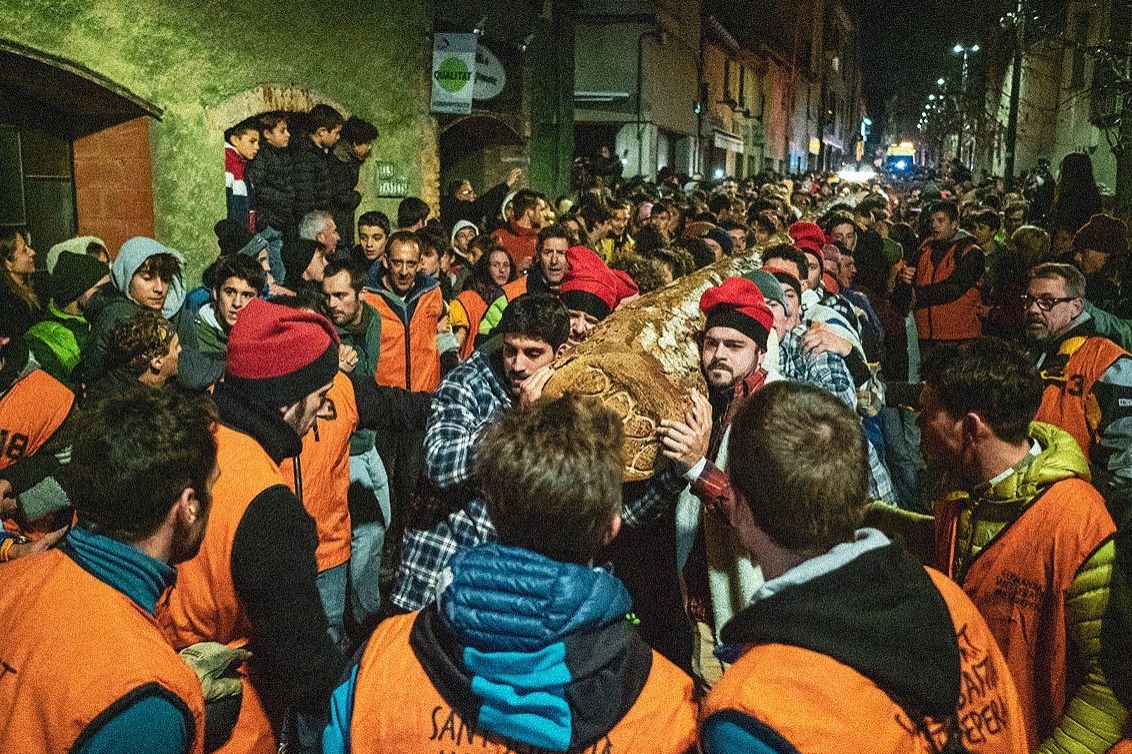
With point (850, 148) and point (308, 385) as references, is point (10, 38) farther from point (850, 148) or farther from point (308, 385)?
point (850, 148)

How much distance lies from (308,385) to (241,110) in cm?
894

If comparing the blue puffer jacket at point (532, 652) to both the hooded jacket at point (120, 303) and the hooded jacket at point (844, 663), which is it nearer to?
the hooded jacket at point (844, 663)

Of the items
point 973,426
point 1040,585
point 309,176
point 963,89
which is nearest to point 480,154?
point 309,176

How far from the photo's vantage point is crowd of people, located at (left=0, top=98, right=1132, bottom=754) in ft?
6.06

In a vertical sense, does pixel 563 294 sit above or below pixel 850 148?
below

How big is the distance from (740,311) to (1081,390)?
1.92 meters

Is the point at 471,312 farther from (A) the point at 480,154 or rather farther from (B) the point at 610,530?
(A) the point at 480,154

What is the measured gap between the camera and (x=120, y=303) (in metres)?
5.57

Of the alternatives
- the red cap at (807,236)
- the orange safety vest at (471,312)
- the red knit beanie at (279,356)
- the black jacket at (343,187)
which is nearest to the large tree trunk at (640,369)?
the red knit beanie at (279,356)

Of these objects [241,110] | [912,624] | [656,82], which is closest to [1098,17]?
[656,82]

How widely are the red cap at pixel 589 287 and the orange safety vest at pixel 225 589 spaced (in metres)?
2.57

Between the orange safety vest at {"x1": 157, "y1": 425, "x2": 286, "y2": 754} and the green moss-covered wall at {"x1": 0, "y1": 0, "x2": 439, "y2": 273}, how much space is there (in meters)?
7.92

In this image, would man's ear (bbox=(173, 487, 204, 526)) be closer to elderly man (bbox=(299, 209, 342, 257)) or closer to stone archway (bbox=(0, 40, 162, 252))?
elderly man (bbox=(299, 209, 342, 257))

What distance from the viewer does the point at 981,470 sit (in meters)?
2.86
